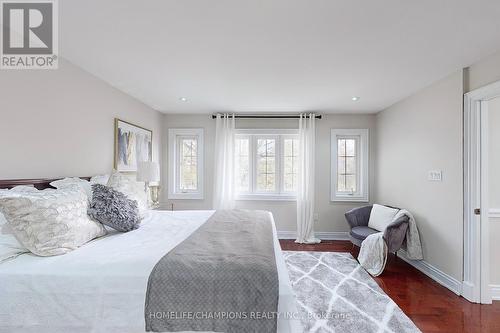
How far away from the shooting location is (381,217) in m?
3.61

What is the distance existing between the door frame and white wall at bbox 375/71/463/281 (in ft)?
0.33

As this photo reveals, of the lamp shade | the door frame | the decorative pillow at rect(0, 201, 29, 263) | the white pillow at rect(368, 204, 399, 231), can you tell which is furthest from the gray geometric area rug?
the lamp shade

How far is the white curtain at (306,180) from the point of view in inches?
172

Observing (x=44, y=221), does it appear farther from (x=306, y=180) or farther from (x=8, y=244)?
(x=306, y=180)

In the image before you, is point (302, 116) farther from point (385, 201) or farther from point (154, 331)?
point (154, 331)

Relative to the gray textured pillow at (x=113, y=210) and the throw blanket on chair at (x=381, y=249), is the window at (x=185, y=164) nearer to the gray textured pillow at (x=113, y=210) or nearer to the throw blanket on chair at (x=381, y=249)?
the gray textured pillow at (x=113, y=210)

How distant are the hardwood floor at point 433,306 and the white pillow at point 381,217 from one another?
0.60 meters

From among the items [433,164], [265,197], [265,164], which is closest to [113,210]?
[265,197]

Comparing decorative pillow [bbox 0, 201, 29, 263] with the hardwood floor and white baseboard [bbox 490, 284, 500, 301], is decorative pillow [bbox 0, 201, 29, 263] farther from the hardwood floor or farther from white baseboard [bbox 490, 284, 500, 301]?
white baseboard [bbox 490, 284, 500, 301]

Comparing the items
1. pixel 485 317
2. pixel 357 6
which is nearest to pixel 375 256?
pixel 485 317

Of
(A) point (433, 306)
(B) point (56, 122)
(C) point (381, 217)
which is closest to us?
(B) point (56, 122)

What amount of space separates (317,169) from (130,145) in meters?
3.24

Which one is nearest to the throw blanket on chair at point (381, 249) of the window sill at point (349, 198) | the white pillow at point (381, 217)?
the white pillow at point (381, 217)

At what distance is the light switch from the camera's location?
2.85 m
